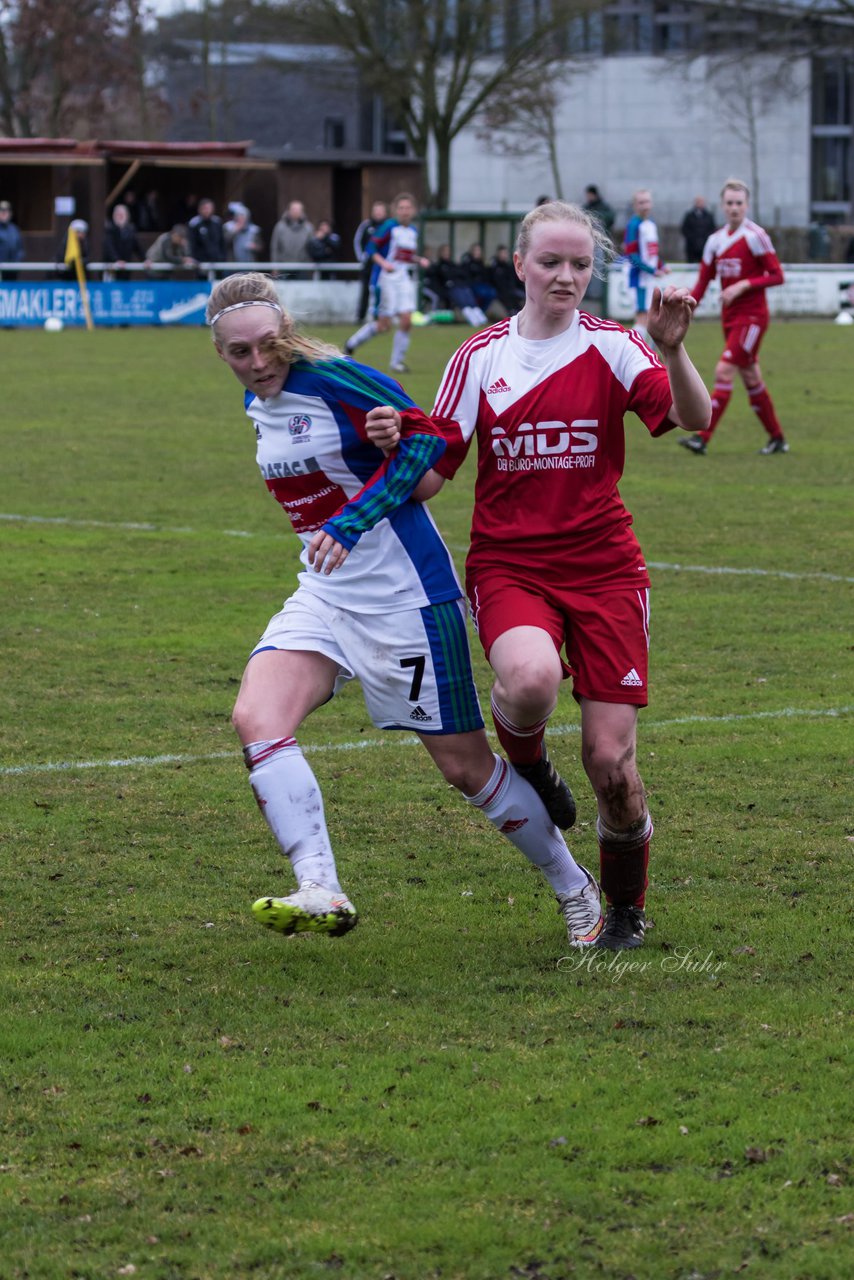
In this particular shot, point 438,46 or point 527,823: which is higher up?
point 438,46

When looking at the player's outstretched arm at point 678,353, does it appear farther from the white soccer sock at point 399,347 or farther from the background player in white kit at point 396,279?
the white soccer sock at point 399,347

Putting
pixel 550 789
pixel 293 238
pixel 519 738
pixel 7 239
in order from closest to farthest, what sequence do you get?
pixel 519 738 → pixel 550 789 → pixel 7 239 → pixel 293 238

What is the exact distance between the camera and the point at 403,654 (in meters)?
4.88

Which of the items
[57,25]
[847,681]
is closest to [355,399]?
[847,681]

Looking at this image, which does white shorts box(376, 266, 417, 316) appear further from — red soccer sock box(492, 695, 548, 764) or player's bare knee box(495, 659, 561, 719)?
player's bare knee box(495, 659, 561, 719)

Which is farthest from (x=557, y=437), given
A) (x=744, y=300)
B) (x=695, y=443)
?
(x=695, y=443)

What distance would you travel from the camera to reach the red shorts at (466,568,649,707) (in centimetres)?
489

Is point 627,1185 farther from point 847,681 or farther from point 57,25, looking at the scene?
point 57,25

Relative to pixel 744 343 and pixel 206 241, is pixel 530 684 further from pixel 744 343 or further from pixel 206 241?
pixel 206 241

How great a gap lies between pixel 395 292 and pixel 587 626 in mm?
19981

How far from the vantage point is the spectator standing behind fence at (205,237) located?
119 ft

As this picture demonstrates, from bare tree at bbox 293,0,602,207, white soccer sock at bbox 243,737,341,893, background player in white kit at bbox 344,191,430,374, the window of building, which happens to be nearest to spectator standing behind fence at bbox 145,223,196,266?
background player in white kit at bbox 344,191,430,374

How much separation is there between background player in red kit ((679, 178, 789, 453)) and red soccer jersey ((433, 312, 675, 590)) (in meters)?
11.2

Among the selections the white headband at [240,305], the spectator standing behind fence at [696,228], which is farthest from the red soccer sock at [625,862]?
the spectator standing behind fence at [696,228]
